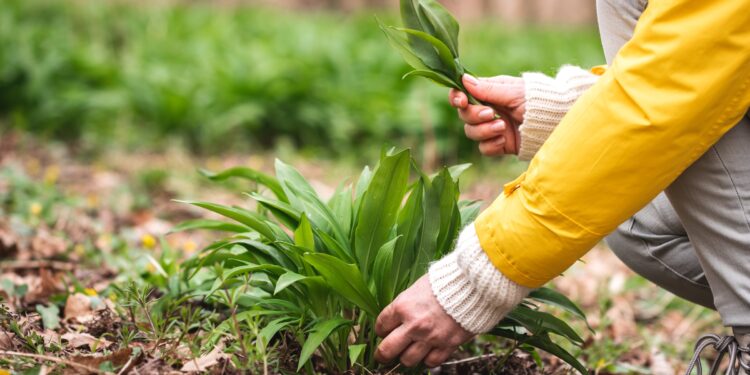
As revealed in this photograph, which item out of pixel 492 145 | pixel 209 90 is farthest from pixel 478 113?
pixel 209 90

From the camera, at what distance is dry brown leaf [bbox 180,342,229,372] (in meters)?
1.82

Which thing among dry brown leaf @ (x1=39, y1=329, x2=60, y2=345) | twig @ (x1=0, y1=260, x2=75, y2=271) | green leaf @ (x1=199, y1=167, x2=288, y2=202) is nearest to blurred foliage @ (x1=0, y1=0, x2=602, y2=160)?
twig @ (x1=0, y1=260, x2=75, y2=271)

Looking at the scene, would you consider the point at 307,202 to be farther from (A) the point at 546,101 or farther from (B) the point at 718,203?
(B) the point at 718,203

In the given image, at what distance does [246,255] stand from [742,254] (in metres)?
1.19

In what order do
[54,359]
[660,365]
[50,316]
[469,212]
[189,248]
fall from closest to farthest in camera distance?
[54,359] < [469,212] < [50,316] < [660,365] < [189,248]

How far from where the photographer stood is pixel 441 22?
79.6 inches

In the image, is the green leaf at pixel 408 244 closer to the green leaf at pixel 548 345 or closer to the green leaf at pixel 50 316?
the green leaf at pixel 548 345

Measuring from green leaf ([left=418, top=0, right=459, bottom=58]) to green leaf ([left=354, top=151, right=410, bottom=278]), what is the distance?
1.08 ft

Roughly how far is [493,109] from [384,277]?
56 cm

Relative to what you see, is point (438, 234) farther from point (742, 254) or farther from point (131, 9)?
point (131, 9)

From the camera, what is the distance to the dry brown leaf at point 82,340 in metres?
2.01

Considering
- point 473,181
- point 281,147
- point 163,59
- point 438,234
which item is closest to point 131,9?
point 163,59

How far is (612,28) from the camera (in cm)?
190

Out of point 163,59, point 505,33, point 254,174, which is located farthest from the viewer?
point 505,33
